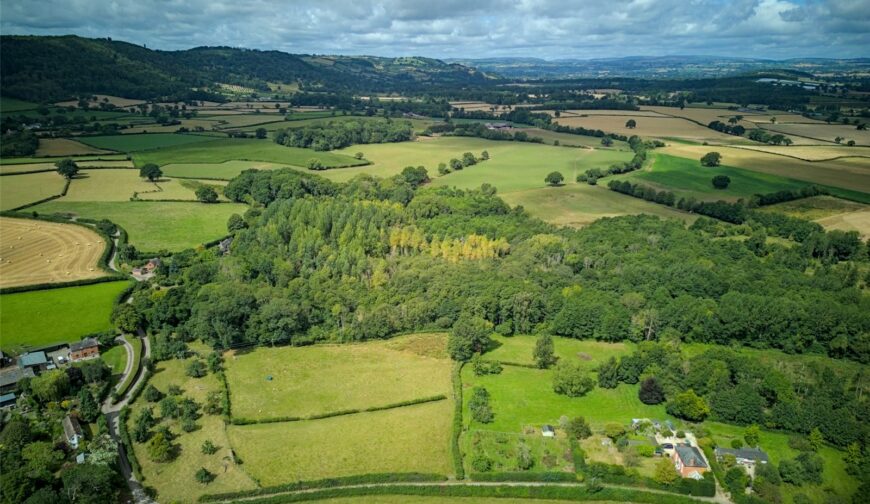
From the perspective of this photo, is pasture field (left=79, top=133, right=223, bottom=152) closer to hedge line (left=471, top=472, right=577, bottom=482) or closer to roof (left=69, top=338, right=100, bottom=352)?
roof (left=69, top=338, right=100, bottom=352)

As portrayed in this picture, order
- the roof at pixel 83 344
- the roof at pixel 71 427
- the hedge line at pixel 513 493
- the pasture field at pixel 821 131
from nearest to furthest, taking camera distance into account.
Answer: the hedge line at pixel 513 493, the roof at pixel 71 427, the roof at pixel 83 344, the pasture field at pixel 821 131

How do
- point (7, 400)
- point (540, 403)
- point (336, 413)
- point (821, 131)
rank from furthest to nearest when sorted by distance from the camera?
point (821, 131)
point (540, 403)
point (336, 413)
point (7, 400)

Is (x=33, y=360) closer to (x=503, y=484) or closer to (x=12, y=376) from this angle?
(x=12, y=376)

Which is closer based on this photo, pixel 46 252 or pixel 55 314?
pixel 55 314

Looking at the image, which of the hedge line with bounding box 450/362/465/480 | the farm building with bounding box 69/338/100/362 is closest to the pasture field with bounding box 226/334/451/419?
the hedge line with bounding box 450/362/465/480

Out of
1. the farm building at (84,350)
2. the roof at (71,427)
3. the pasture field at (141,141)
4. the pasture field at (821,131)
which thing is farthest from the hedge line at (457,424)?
the pasture field at (821,131)

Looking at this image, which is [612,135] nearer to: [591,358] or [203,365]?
[591,358]

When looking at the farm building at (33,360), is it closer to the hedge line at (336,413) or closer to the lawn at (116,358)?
the lawn at (116,358)

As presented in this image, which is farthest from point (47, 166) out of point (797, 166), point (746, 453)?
point (797, 166)
